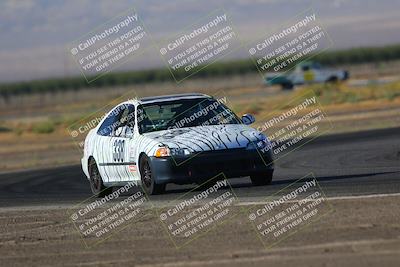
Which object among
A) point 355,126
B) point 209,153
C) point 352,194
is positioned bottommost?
point 355,126

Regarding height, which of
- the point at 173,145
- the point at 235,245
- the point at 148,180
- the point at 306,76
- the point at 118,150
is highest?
the point at 118,150

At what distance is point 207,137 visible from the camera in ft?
49.4

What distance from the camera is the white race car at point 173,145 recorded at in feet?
48.9

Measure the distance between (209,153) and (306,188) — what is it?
140 cm

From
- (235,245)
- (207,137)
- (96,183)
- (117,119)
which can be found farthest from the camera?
(96,183)

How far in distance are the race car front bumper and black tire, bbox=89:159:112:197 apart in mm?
1972

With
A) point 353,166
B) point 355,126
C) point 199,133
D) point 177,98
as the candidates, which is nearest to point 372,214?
point 199,133

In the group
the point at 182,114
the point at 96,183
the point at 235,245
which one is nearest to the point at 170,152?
the point at 182,114

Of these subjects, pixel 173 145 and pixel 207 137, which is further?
pixel 207 137

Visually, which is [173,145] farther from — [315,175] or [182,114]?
[315,175]

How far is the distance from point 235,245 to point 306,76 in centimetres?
7074

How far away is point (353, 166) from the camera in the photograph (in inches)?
744

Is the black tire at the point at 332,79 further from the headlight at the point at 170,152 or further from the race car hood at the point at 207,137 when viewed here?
the headlight at the point at 170,152

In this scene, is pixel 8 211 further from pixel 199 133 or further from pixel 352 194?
pixel 352 194
